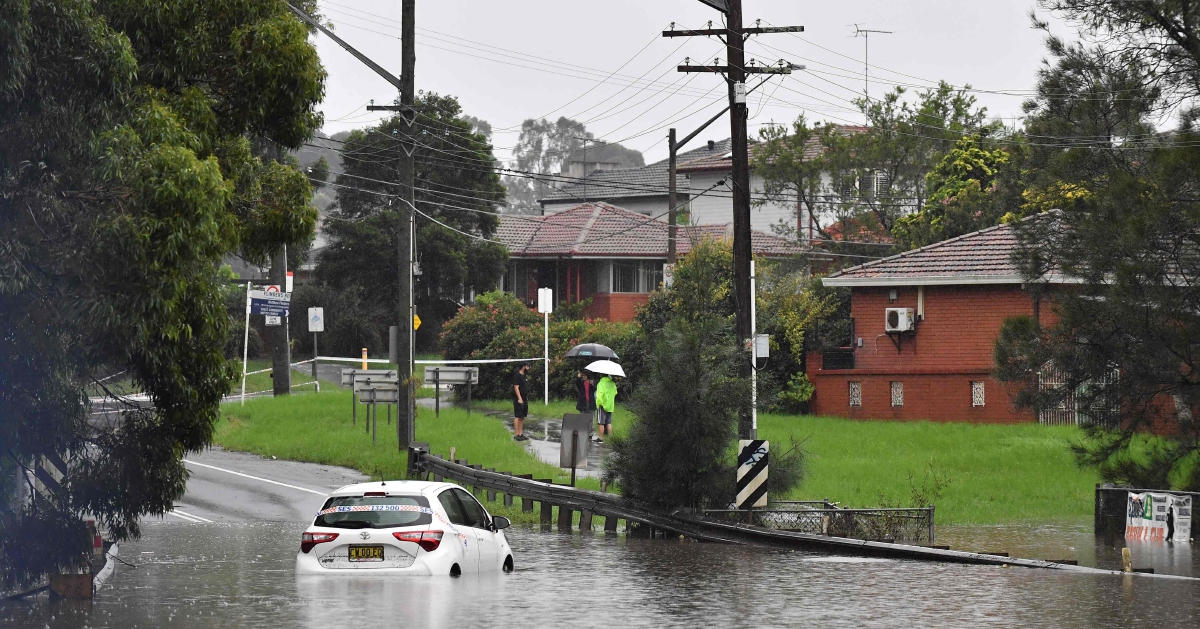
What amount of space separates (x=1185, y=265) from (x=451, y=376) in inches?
715

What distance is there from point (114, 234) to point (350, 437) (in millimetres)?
23153

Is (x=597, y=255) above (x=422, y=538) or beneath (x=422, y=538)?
above

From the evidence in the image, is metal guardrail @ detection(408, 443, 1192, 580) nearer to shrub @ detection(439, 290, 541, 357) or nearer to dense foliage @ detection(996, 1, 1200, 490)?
dense foliage @ detection(996, 1, 1200, 490)

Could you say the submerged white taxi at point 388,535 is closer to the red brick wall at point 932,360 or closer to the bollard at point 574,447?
the bollard at point 574,447

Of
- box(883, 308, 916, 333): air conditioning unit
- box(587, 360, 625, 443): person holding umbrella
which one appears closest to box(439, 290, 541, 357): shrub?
box(883, 308, 916, 333): air conditioning unit

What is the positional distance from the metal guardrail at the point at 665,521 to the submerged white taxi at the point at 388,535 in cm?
644

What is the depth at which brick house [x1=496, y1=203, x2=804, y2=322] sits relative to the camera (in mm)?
66688

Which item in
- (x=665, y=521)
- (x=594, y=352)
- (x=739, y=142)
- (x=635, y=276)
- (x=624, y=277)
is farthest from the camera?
(x=624, y=277)

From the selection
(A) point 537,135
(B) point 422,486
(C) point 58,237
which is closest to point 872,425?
(B) point 422,486

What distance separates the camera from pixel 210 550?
19.7m

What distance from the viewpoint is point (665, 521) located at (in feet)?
72.7

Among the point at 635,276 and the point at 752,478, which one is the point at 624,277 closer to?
the point at 635,276

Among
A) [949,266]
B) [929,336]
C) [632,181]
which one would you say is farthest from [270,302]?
[632,181]

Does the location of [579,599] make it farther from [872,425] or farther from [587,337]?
[587,337]
